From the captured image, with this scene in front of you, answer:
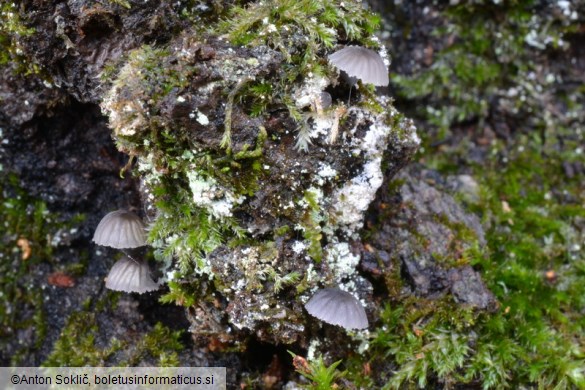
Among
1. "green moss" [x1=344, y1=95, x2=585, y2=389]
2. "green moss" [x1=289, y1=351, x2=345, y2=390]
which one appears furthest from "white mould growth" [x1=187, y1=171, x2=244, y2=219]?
"green moss" [x1=344, y1=95, x2=585, y2=389]

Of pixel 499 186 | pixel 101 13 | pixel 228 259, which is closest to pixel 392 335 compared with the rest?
pixel 228 259

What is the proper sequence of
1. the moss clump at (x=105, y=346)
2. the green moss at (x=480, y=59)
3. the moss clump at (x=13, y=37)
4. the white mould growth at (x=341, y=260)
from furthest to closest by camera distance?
the green moss at (x=480, y=59)
the moss clump at (x=105, y=346)
the white mould growth at (x=341, y=260)
the moss clump at (x=13, y=37)

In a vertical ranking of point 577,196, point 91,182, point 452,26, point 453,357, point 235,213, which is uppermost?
point 452,26

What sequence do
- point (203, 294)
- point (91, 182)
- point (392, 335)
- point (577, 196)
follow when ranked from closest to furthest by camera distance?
1. point (203, 294)
2. point (392, 335)
3. point (91, 182)
4. point (577, 196)

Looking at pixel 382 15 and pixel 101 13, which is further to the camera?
pixel 382 15

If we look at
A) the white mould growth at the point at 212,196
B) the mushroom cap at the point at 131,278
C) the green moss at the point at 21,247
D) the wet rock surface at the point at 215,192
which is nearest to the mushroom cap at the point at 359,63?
the wet rock surface at the point at 215,192

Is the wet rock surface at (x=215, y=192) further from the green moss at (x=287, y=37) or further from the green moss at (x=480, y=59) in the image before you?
the green moss at (x=480, y=59)

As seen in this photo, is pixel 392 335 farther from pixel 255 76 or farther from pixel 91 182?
pixel 91 182

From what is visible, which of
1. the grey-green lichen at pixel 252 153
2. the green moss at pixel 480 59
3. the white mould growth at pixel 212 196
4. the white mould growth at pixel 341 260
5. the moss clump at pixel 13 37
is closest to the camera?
the grey-green lichen at pixel 252 153
